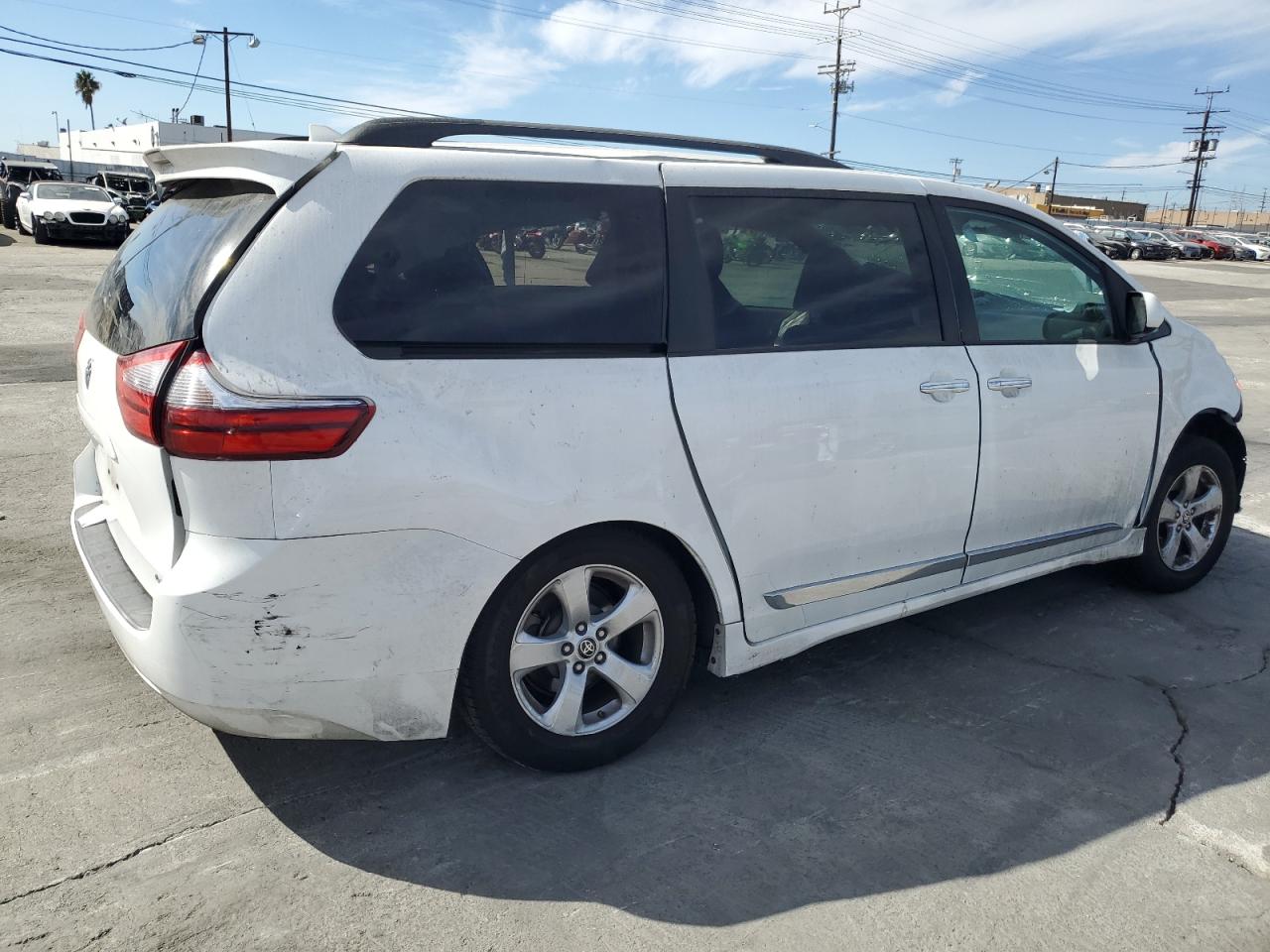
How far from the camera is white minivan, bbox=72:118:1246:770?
2.52 meters

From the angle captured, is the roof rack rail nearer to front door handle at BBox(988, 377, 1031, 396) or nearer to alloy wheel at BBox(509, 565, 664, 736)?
front door handle at BBox(988, 377, 1031, 396)

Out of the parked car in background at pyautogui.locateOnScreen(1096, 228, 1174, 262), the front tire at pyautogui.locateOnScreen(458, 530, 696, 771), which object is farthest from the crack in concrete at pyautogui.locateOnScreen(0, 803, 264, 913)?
the parked car in background at pyautogui.locateOnScreen(1096, 228, 1174, 262)

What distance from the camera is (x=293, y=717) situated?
104 inches

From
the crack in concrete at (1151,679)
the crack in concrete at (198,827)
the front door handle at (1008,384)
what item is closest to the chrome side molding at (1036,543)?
the crack in concrete at (1151,679)

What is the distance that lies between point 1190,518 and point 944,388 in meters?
2.01

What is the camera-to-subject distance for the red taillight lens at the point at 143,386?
2529 mm

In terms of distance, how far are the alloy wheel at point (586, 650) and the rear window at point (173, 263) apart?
1205 mm

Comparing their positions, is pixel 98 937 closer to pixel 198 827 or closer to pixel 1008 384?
pixel 198 827

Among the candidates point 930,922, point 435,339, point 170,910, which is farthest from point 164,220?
point 930,922

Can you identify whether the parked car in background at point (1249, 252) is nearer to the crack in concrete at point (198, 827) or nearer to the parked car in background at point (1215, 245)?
the parked car in background at point (1215, 245)

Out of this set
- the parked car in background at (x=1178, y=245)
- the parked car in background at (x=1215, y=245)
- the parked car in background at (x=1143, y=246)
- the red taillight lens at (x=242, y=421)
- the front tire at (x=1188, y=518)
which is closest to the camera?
the red taillight lens at (x=242, y=421)

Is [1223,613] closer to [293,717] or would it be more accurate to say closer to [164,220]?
[293,717]

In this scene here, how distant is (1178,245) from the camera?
58094 mm

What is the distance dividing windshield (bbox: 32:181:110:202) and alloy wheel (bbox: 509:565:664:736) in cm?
2710
